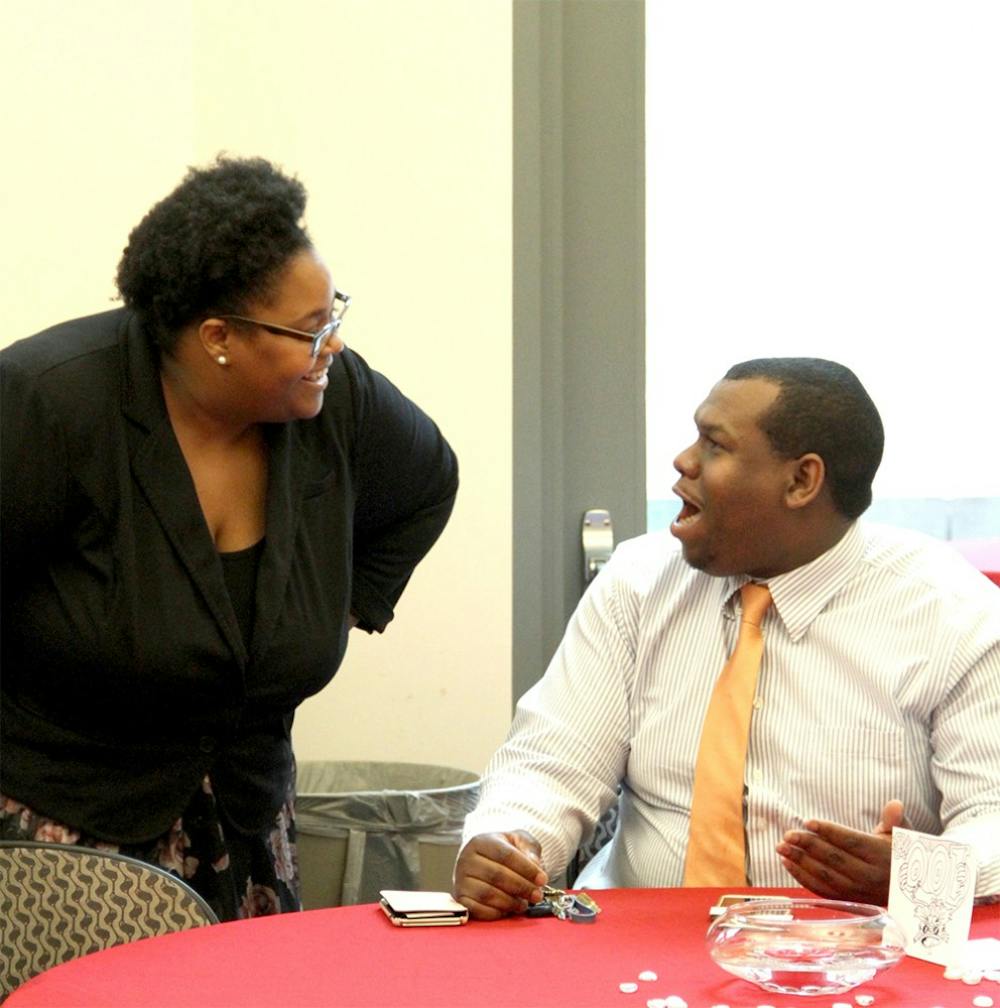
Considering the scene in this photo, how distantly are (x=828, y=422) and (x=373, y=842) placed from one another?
140 cm

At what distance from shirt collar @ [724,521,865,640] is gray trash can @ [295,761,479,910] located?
3.73 ft

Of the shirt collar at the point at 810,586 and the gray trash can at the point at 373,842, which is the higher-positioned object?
the shirt collar at the point at 810,586

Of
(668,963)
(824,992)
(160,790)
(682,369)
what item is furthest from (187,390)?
(682,369)

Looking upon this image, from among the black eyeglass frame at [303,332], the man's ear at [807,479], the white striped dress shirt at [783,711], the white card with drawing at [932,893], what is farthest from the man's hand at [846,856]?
the black eyeglass frame at [303,332]

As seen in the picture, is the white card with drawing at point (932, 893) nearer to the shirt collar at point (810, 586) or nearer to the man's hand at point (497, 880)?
the man's hand at point (497, 880)

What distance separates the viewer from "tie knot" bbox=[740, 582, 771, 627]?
7.13 ft

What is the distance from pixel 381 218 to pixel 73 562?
5.20ft

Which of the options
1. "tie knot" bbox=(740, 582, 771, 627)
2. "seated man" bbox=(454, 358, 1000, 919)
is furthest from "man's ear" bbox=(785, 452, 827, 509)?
"tie knot" bbox=(740, 582, 771, 627)

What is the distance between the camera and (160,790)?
2.26 metres

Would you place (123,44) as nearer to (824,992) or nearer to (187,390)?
(187,390)

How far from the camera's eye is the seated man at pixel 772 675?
6.86ft

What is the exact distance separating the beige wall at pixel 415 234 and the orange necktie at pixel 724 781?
1455 millimetres

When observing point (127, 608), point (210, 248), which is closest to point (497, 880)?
point (127, 608)

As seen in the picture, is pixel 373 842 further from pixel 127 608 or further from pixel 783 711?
pixel 783 711
